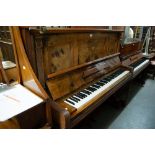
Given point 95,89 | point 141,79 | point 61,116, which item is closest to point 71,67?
point 95,89

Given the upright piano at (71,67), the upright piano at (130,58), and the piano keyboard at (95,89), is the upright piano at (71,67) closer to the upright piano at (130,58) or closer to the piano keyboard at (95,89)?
the piano keyboard at (95,89)

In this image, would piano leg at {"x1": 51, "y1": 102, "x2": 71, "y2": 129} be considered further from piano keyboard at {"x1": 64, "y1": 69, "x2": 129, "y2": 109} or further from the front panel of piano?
the front panel of piano

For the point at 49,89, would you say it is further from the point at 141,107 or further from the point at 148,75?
the point at 148,75

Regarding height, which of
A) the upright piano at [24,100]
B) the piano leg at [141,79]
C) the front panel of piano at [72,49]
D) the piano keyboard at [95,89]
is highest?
the front panel of piano at [72,49]

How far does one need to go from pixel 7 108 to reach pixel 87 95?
0.92 metres

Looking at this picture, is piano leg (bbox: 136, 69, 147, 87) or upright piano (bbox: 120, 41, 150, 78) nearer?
upright piano (bbox: 120, 41, 150, 78)

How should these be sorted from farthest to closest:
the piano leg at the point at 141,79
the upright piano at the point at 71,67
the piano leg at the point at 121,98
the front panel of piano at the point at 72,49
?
the piano leg at the point at 141,79 < the piano leg at the point at 121,98 < the front panel of piano at the point at 72,49 < the upright piano at the point at 71,67

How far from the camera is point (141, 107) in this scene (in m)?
2.96

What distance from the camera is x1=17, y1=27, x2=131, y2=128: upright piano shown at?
1.27 meters

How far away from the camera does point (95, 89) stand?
1863mm

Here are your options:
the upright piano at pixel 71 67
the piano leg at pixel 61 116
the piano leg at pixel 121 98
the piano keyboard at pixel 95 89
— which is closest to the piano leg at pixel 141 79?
the piano leg at pixel 121 98

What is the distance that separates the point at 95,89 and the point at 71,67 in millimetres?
451

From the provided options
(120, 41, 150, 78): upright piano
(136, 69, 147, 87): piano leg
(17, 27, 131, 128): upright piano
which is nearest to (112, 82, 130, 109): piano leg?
(120, 41, 150, 78): upright piano

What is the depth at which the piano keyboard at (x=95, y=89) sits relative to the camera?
155 centimetres
